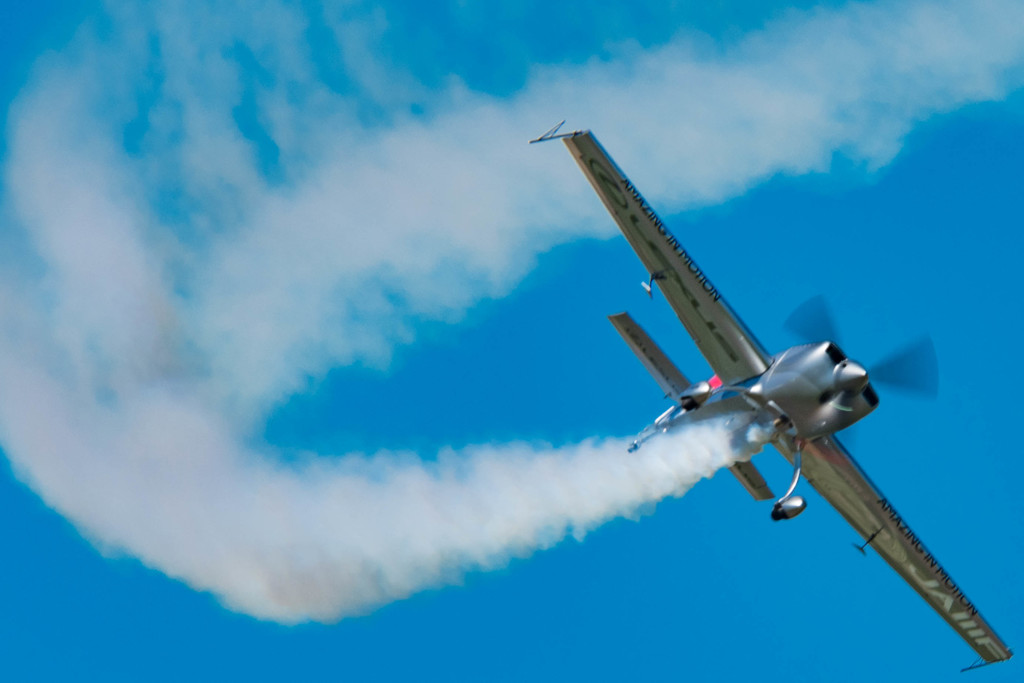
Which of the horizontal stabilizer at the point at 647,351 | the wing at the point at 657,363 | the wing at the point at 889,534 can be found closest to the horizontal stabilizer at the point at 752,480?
the wing at the point at 657,363

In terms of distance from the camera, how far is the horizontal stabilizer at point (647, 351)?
33312mm

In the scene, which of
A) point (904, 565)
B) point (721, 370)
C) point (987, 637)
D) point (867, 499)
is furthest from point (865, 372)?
point (987, 637)

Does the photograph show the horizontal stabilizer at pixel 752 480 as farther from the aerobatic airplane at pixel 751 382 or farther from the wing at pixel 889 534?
the wing at pixel 889 534

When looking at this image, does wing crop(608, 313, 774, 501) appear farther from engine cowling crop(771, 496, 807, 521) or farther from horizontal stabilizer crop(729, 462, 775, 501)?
engine cowling crop(771, 496, 807, 521)

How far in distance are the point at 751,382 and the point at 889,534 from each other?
8076 mm

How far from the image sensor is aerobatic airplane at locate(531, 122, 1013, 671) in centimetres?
2961

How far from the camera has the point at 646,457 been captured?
1348 inches

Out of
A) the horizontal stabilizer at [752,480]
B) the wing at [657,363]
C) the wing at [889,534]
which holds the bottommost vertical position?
the wing at [889,534]

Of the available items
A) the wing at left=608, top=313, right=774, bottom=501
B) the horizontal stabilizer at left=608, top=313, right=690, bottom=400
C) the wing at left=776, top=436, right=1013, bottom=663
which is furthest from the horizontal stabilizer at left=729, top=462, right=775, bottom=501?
the horizontal stabilizer at left=608, top=313, right=690, bottom=400

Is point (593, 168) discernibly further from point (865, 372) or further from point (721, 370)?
point (865, 372)

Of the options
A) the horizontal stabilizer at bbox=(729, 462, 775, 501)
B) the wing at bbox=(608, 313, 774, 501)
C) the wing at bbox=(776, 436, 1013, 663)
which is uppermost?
the wing at bbox=(608, 313, 774, 501)

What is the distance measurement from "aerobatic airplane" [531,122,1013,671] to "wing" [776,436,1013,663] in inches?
1.6

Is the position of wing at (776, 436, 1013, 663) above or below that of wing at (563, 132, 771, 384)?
below

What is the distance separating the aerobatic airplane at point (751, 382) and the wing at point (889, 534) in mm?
41
